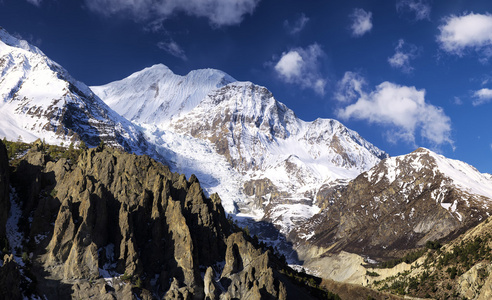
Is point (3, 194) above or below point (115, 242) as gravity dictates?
above

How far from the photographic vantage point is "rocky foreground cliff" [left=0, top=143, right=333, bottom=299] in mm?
65438

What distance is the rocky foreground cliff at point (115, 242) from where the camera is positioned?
215 ft

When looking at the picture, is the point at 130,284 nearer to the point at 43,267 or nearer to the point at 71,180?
the point at 43,267

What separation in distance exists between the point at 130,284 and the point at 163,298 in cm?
598

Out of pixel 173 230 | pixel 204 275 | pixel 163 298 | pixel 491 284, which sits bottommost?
pixel 163 298

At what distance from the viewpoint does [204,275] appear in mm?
76375

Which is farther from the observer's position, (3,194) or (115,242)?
(115,242)

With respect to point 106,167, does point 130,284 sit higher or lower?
lower

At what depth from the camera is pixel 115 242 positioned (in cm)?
7400

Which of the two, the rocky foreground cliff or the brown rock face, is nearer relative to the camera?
the rocky foreground cliff

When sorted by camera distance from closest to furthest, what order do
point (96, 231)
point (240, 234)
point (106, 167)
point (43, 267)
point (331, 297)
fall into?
point (43, 267)
point (96, 231)
point (240, 234)
point (106, 167)
point (331, 297)

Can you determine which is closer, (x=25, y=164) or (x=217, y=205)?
(x=25, y=164)

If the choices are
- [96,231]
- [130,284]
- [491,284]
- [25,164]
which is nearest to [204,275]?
[130,284]

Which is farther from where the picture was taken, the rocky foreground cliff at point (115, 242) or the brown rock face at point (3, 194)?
the brown rock face at point (3, 194)
